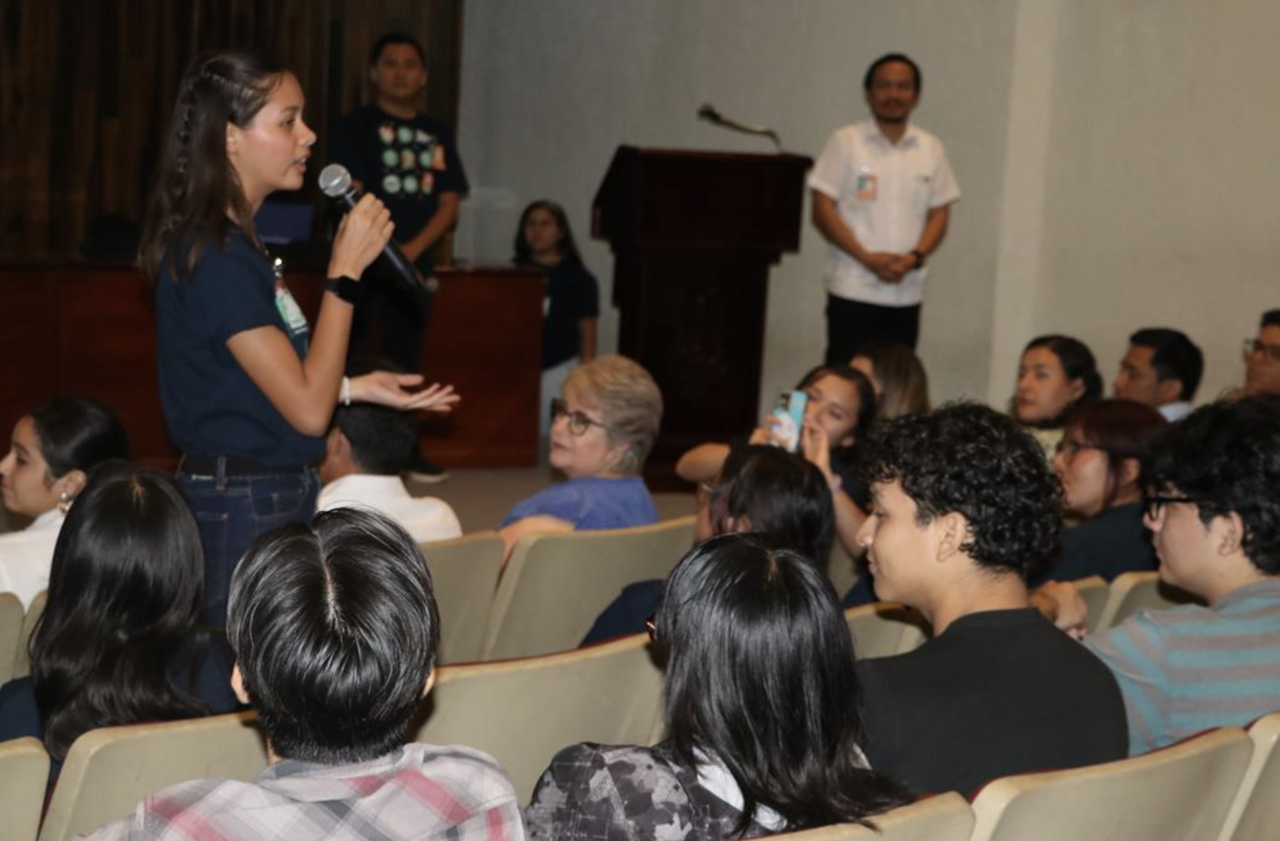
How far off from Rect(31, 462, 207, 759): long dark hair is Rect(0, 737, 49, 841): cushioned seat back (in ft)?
1.29

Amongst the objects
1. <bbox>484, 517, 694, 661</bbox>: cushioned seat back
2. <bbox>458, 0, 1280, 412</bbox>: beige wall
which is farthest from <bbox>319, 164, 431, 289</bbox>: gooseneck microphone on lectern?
<bbox>458, 0, 1280, 412</bbox>: beige wall

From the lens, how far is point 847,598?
324cm

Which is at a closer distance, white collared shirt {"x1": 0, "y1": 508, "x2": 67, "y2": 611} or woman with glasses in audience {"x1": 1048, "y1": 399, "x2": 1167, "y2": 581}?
white collared shirt {"x1": 0, "y1": 508, "x2": 67, "y2": 611}

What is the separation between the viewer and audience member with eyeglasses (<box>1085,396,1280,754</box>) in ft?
7.37

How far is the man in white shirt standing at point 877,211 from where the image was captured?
19.9ft

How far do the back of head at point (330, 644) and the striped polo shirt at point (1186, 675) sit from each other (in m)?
1.18

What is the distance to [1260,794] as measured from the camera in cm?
200

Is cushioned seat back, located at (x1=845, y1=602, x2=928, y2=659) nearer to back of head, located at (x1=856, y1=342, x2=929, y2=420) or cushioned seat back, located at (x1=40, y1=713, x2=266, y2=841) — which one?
cushioned seat back, located at (x1=40, y1=713, x2=266, y2=841)

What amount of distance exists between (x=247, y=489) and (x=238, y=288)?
1.12 ft

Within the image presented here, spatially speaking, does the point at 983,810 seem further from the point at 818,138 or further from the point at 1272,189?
the point at 818,138

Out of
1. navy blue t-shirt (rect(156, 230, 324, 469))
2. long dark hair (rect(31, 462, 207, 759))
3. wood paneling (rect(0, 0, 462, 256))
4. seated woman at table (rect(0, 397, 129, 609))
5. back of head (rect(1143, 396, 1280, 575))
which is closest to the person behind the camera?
long dark hair (rect(31, 462, 207, 759))

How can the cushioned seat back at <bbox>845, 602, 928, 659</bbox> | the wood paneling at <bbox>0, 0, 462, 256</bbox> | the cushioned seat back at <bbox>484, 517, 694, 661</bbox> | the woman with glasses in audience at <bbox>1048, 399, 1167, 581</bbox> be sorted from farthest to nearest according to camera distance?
the wood paneling at <bbox>0, 0, 462, 256</bbox>, the woman with glasses in audience at <bbox>1048, 399, 1167, 581</bbox>, the cushioned seat back at <bbox>484, 517, 694, 661</bbox>, the cushioned seat back at <bbox>845, 602, 928, 659</bbox>

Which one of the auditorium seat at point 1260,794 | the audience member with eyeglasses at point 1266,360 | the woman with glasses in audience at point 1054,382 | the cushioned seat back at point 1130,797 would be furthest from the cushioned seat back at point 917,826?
the audience member with eyeglasses at point 1266,360

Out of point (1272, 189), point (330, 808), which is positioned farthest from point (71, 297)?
point (330, 808)
